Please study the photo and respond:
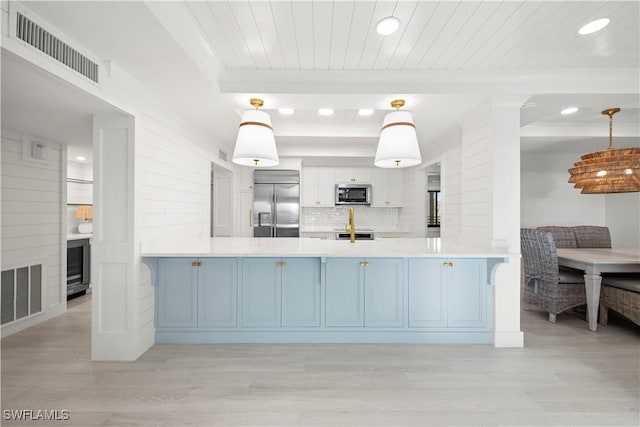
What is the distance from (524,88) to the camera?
269cm

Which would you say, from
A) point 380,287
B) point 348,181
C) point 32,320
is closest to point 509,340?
point 380,287

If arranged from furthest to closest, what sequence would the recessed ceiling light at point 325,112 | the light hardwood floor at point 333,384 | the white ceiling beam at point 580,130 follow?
the white ceiling beam at point 580,130 → the recessed ceiling light at point 325,112 → the light hardwood floor at point 333,384

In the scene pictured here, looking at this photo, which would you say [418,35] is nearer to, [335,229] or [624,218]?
[335,229]

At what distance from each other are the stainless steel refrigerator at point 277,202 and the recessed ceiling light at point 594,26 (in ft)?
14.3

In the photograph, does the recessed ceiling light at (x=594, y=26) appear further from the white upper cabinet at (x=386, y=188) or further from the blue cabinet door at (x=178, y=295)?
the white upper cabinet at (x=386, y=188)

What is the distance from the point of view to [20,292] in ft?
10.6

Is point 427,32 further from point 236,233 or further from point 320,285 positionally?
point 236,233

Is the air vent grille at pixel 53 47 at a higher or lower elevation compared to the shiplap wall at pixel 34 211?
higher

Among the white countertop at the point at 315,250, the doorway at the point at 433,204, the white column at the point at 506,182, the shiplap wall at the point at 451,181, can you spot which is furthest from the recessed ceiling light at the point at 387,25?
the doorway at the point at 433,204

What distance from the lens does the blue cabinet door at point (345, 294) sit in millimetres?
2842

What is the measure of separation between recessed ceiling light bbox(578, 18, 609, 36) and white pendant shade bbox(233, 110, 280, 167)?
2458 mm

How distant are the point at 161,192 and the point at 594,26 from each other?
12.2ft

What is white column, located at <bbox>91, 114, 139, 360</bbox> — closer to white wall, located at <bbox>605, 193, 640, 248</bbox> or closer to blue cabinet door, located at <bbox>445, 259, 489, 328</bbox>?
blue cabinet door, located at <bbox>445, 259, 489, 328</bbox>

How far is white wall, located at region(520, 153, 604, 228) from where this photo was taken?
604 centimetres
